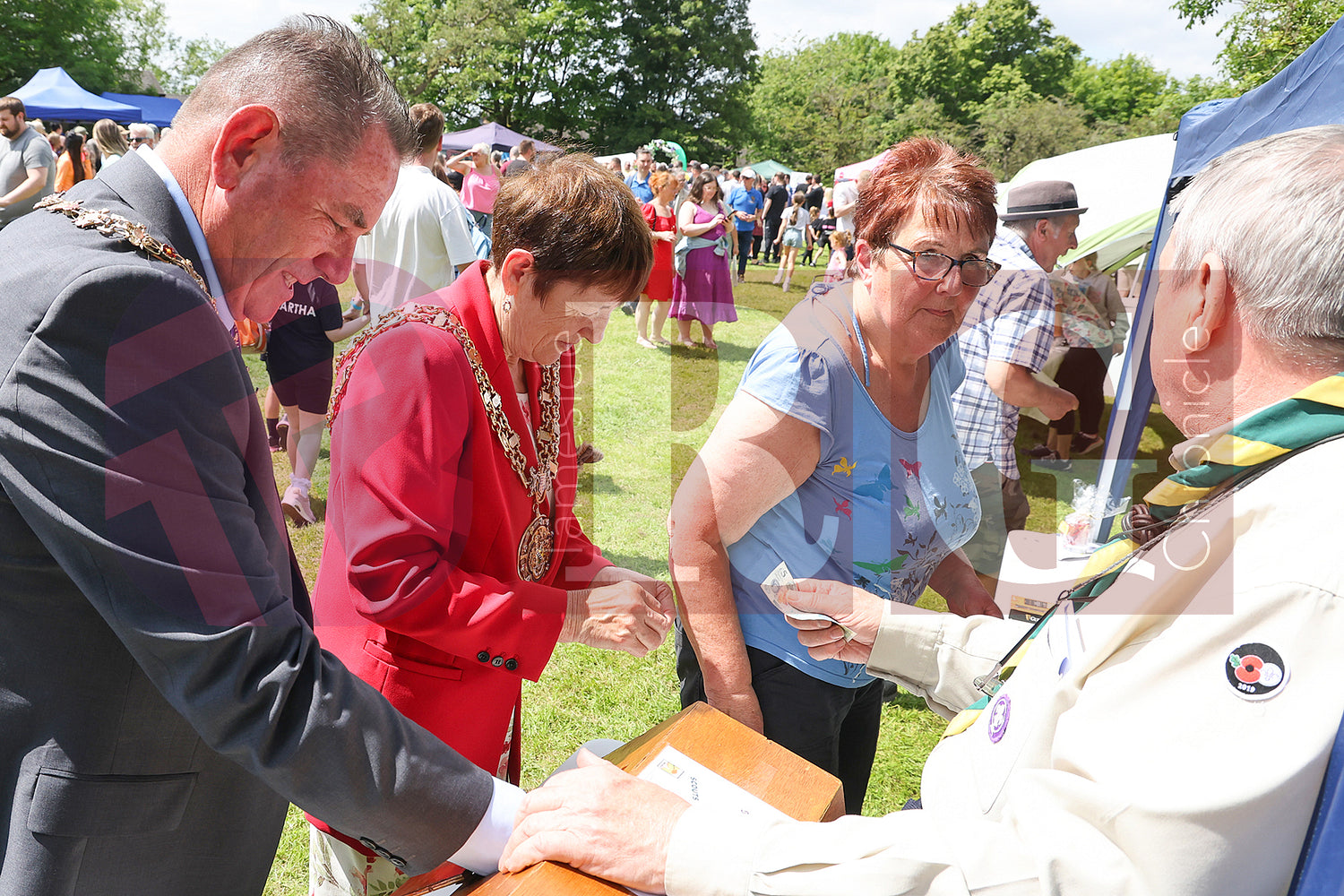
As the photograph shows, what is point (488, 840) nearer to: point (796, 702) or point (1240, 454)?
point (796, 702)

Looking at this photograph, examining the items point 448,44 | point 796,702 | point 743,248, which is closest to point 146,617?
point 796,702

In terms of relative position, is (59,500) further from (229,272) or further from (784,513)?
(784,513)

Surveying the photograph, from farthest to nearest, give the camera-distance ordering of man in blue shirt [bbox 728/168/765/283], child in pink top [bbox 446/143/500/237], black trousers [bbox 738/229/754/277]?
black trousers [bbox 738/229/754/277]
man in blue shirt [bbox 728/168/765/283]
child in pink top [bbox 446/143/500/237]

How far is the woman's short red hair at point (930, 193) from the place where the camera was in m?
1.87

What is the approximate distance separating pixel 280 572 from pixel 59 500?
36cm

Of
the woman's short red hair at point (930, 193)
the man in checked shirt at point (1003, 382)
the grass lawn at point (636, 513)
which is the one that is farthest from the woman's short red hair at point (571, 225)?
the man in checked shirt at point (1003, 382)

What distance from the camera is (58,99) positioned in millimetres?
21297

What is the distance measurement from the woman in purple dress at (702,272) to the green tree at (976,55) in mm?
43550

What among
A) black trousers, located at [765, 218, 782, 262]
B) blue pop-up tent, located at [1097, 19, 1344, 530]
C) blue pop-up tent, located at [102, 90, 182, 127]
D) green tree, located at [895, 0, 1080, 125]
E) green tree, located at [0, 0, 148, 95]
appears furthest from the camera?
green tree, located at [895, 0, 1080, 125]

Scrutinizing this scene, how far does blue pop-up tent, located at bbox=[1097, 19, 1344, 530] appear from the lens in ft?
9.92

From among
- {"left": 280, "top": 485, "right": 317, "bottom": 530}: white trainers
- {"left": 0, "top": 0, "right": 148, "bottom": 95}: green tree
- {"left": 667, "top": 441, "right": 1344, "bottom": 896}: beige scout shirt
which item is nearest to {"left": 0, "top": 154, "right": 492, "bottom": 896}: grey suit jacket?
{"left": 667, "top": 441, "right": 1344, "bottom": 896}: beige scout shirt

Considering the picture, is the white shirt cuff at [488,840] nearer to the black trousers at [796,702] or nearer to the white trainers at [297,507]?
the black trousers at [796,702]

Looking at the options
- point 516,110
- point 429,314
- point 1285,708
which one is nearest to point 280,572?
point 429,314

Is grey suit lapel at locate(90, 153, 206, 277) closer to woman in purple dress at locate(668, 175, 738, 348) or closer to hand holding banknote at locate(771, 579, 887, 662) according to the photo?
hand holding banknote at locate(771, 579, 887, 662)
